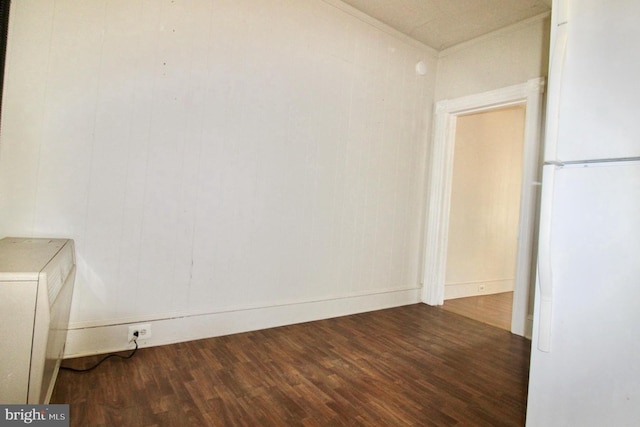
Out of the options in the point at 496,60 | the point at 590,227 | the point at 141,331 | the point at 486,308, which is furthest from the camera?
the point at 486,308

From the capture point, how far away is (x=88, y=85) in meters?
2.07

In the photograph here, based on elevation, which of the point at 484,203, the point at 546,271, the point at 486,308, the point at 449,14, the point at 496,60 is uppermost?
the point at 449,14

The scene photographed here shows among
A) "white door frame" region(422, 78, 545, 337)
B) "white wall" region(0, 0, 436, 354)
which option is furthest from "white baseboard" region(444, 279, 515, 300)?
"white wall" region(0, 0, 436, 354)

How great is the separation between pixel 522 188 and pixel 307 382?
263cm

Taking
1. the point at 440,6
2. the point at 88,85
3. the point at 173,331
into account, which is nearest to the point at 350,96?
the point at 440,6

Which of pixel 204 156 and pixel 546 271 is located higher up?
pixel 204 156

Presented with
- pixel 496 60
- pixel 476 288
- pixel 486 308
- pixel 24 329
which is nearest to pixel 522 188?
pixel 496 60

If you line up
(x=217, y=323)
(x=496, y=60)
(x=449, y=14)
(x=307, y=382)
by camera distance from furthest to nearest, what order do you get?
1. (x=496, y=60)
2. (x=449, y=14)
3. (x=217, y=323)
4. (x=307, y=382)

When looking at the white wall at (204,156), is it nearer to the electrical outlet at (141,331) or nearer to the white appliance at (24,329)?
the electrical outlet at (141,331)

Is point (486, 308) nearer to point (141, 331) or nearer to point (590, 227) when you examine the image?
point (590, 227)

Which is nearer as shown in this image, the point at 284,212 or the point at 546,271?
the point at 546,271

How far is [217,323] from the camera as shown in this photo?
255 centimetres

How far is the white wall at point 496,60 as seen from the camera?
122 inches

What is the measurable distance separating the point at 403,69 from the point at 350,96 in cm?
86
